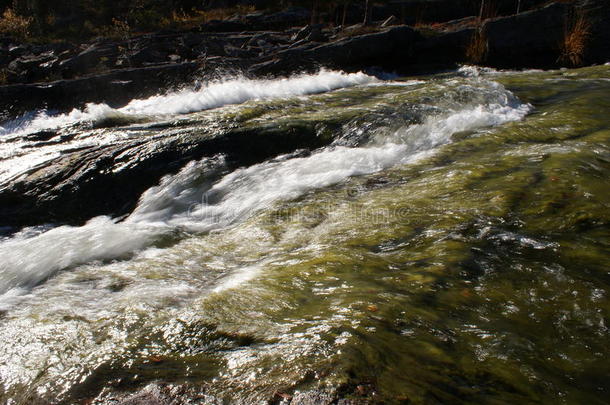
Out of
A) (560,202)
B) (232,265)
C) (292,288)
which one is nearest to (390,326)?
(292,288)

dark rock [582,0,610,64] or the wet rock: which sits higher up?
dark rock [582,0,610,64]

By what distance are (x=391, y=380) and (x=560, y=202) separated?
3.49 meters

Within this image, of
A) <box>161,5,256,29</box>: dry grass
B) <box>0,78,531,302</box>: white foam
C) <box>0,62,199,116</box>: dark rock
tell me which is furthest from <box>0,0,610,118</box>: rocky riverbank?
<box>0,78,531,302</box>: white foam

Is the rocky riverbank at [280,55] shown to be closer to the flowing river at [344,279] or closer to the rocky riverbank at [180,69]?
the rocky riverbank at [180,69]

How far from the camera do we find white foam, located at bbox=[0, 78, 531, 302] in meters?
5.04

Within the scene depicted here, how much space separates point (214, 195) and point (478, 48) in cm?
1375

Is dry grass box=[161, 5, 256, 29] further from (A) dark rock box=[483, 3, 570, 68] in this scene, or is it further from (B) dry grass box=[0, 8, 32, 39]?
(A) dark rock box=[483, 3, 570, 68]

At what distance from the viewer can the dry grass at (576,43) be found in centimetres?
1544

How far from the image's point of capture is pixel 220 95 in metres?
12.8

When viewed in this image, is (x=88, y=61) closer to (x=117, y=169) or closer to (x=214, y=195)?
(x=117, y=169)

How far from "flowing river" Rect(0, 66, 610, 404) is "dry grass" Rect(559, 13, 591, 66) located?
28.7ft

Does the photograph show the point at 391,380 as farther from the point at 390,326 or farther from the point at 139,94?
the point at 139,94

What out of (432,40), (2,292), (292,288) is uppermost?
(432,40)

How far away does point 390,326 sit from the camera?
2.70m
